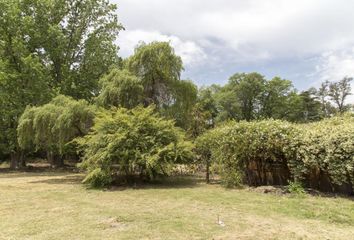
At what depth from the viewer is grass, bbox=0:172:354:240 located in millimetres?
5223

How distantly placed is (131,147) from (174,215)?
4948mm

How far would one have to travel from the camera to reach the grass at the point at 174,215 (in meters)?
5.22

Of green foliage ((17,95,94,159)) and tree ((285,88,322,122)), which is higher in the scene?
tree ((285,88,322,122))

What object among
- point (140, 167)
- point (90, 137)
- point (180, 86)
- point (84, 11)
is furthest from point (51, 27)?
point (140, 167)

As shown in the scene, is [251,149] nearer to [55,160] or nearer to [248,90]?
[55,160]

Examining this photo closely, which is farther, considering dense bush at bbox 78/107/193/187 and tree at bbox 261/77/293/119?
tree at bbox 261/77/293/119

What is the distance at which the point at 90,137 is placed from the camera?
38.6 feet

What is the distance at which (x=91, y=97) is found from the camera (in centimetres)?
2127

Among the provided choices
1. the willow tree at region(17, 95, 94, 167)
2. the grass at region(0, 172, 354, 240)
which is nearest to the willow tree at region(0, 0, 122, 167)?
the willow tree at region(17, 95, 94, 167)

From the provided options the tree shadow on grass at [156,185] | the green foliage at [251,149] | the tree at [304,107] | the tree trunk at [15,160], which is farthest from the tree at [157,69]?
the tree at [304,107]

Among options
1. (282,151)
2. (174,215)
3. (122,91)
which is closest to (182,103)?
(122,91)

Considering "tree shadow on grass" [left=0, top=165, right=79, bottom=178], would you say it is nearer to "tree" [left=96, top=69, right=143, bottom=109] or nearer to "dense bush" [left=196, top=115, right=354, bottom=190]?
"tree" [left=96, top=69, right=143, bottom=109]

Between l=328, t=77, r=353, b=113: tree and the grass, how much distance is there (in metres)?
44.5

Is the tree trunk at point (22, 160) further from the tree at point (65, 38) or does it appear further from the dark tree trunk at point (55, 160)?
the tree at point (65, 38)
